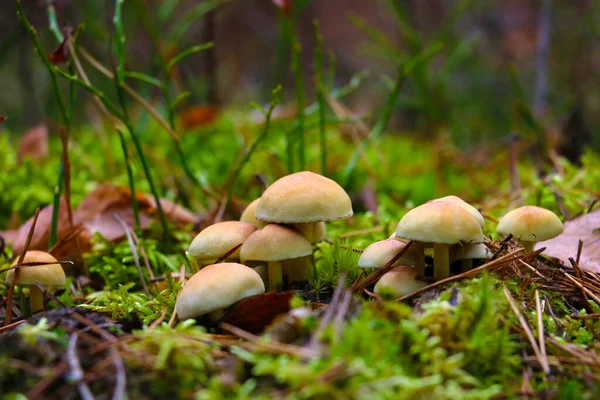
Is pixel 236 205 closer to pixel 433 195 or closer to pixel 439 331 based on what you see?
pixel 433 195

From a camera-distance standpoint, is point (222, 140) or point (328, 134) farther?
point (328, 134)

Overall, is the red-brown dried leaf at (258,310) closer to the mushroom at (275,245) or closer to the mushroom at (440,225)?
the mushroom at (275,245)

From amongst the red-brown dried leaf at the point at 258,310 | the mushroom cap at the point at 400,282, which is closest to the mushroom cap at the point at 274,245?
the red-brown dried leaf at the point at 258,310

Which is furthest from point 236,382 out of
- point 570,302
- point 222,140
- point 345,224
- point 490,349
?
point 222,140

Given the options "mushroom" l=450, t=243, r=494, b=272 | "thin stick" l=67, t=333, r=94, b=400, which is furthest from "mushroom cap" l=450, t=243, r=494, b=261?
"thin stick" l=67, t=333, r=94, b=400

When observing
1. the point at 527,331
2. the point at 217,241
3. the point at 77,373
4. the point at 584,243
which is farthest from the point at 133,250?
the point at 584,243

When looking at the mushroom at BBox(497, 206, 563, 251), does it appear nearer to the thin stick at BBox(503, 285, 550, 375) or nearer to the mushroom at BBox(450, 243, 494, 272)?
the mushroom at BBox(450, 243, 494, 272)

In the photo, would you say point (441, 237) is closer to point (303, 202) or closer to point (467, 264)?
point (467, 264)
